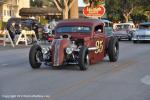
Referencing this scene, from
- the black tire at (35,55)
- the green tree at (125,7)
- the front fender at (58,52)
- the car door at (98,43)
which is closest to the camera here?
the front fender at (58,52)

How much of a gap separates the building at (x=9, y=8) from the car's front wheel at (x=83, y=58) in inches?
1867

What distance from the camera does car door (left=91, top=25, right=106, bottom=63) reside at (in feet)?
55.2

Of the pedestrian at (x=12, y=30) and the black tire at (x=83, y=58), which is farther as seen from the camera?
the pedestrian at (x=12, y=30)

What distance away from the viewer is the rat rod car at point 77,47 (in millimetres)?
15391

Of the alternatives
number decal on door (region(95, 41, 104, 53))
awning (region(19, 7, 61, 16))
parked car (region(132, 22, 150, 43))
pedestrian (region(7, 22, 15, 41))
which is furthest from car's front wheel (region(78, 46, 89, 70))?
awning (region(19, 7, 61, 16))

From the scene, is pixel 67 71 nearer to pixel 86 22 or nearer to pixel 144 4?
pixel 86 22

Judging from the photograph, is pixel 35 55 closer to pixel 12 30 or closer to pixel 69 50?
pixel 69 50

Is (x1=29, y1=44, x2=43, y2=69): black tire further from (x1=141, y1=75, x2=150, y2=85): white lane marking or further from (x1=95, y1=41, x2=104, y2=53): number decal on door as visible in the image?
(x1=141, y1=75, x2=150, y2=85): white lane marking

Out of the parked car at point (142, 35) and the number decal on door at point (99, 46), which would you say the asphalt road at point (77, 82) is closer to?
the number decal on door at point (99, 46)

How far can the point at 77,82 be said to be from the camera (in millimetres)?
12836

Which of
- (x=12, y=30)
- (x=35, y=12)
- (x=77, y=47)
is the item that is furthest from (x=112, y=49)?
(x=35, y=12)

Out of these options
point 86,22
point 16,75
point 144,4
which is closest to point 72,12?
point 86,22

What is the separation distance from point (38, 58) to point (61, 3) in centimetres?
2134

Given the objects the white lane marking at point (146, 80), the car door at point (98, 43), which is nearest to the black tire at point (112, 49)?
the car door at point (98, 43)
